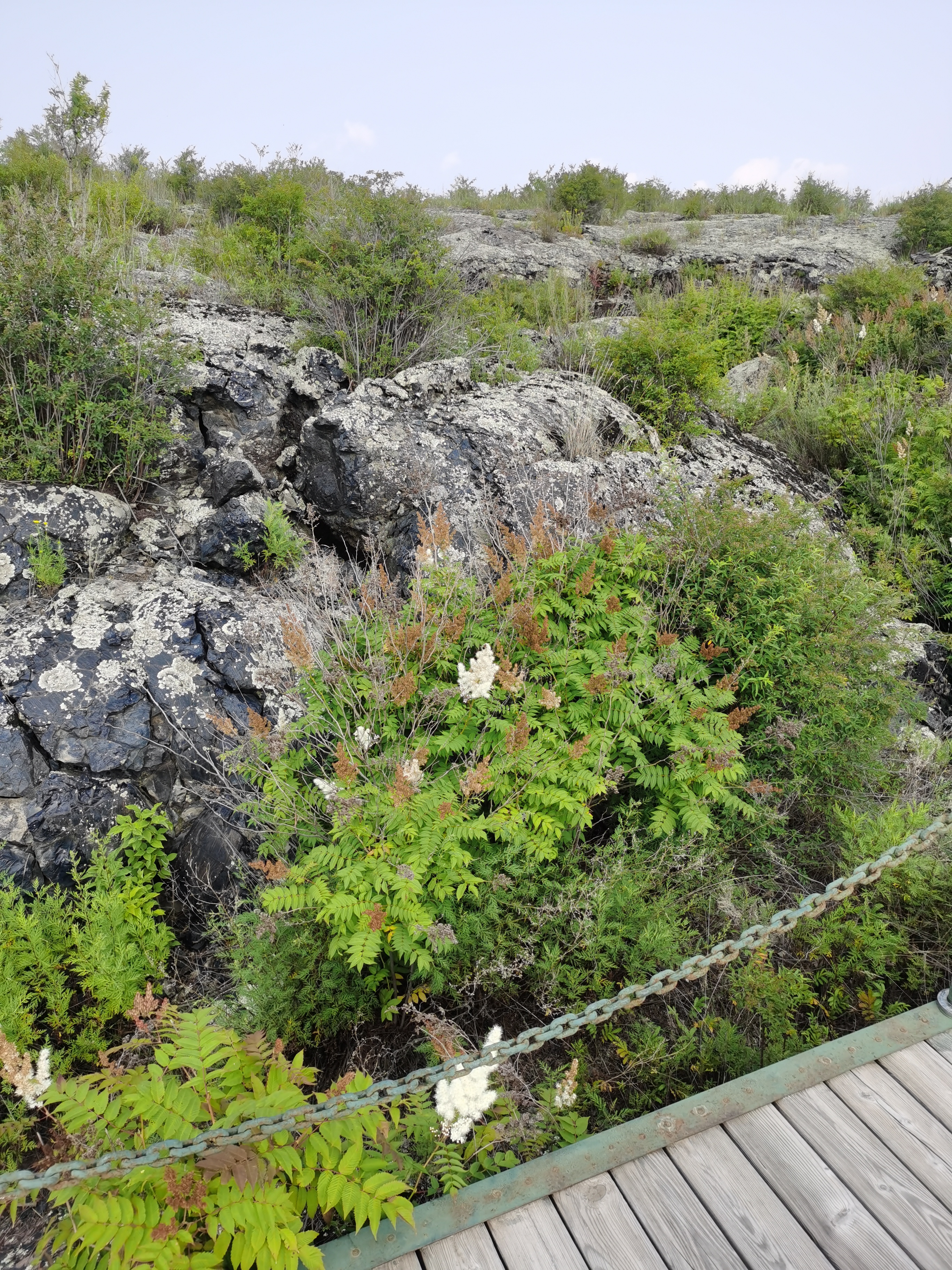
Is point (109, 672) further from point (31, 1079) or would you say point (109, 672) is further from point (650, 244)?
point (650, 244)

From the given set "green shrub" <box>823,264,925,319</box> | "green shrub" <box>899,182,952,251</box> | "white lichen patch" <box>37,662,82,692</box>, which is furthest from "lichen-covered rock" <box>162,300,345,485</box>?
"green shrub" <box>899,182,952,251</box>

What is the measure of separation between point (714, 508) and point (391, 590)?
6.70ft

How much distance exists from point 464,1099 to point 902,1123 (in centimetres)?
135

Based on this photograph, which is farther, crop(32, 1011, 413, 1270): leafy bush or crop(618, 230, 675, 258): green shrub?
crop(618, 230, 675, 258): green shrub

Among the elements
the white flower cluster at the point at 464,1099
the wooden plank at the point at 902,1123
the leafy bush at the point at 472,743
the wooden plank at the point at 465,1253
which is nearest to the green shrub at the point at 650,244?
the leafy bush at the point at 472,743

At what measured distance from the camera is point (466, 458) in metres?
5.51

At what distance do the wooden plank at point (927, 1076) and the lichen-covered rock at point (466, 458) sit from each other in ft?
10.3

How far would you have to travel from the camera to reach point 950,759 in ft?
13.1

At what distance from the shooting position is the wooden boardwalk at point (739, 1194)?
1.86 meters

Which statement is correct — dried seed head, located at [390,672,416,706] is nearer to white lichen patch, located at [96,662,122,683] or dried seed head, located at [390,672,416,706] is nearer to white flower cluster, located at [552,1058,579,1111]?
white flower cluster, located at [552,1058,579,1111]

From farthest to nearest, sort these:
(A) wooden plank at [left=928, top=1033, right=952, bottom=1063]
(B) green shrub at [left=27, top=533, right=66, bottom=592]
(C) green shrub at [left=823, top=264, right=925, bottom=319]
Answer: (C) green shrub at [left=823, top=264, right=925, bottom=319] → (B) green shrub at [left=27, top=533, right=66, bottom=592] → (A) wooden plank at [left=928, top=1033, right=952, bottom=1063]

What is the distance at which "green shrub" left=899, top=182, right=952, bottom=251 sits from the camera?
40.3ft

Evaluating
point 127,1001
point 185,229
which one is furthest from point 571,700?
point 185,229

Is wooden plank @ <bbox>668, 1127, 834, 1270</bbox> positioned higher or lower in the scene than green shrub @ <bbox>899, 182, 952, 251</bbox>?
lower
